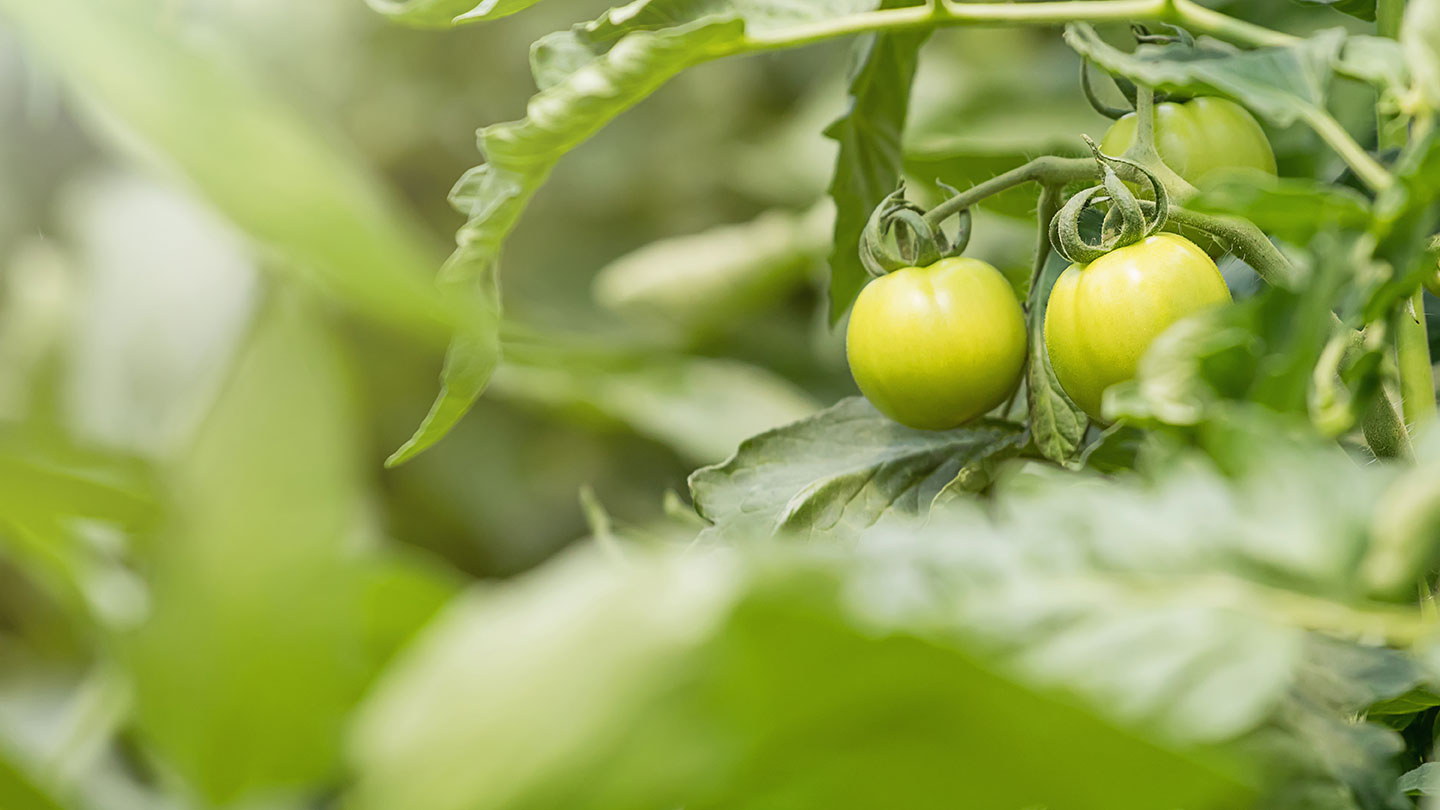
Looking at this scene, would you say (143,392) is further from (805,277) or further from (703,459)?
(805,277)

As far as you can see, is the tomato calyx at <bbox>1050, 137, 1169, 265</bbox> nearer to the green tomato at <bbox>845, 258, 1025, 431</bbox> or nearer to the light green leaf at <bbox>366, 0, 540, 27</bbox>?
the green tomato at <bbox>845, 258, 1025, 431</bbox>

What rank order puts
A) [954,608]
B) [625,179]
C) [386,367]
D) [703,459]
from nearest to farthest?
1. [954,608]
2. [703,459]
3. [386,367]
4. [625,179]

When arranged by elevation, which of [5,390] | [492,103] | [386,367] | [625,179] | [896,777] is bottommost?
[386,367]

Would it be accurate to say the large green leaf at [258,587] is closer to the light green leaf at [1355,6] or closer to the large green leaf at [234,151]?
the large green leaf at [234,151]

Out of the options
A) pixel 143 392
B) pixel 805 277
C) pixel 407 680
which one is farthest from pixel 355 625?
pixel 805 277

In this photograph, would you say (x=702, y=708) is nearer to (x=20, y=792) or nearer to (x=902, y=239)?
(x=20, y=792)

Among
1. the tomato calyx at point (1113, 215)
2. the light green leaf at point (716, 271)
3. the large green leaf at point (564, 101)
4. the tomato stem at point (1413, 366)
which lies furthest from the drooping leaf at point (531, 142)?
the light green leaf at point (716, 271)

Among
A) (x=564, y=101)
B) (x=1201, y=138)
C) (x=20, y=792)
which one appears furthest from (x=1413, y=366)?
(x=20, y=792)

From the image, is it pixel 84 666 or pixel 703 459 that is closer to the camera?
pixel 84 666
